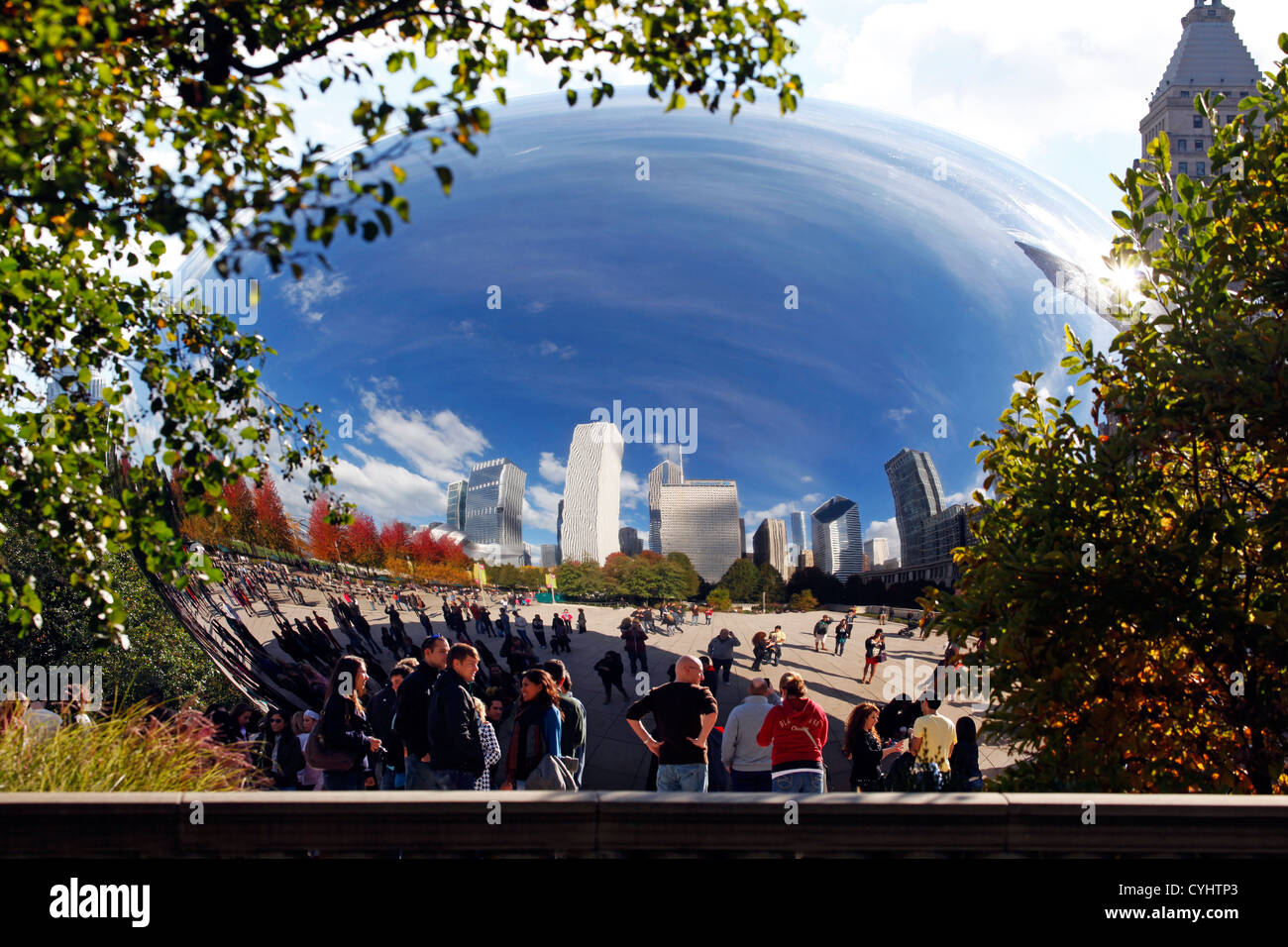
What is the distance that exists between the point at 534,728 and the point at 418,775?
1051mm

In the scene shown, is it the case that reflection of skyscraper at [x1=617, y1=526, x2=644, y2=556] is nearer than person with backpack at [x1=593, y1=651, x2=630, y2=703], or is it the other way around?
reflection of skyscraper at [x1=617, y1=526, x2=644, y2=556]

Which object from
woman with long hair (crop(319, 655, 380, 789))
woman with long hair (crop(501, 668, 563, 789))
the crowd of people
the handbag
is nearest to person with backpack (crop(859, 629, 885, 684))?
the crowd of people

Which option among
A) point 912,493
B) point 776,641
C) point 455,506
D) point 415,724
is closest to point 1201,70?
point 912,493

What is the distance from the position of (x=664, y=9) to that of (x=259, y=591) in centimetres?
573

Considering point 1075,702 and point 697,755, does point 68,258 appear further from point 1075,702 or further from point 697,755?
point 1075,702

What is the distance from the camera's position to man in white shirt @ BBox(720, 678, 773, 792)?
5285mm

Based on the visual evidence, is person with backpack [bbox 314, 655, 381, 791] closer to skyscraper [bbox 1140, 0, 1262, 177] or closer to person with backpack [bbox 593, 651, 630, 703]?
person with backpack [bbox 593, 651, 630, 703]

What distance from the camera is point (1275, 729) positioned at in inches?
171

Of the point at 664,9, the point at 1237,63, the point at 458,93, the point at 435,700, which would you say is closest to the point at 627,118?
the point at 664,9

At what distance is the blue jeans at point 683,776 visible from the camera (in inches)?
201

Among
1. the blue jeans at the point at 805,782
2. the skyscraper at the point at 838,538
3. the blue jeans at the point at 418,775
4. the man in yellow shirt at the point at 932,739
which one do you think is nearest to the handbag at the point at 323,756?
the blue jeans at the point at 418,775

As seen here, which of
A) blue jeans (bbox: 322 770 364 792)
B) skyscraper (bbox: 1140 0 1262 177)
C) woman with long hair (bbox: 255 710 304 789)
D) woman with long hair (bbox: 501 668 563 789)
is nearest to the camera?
woman with long hair (bbox: 501 668 563 789)

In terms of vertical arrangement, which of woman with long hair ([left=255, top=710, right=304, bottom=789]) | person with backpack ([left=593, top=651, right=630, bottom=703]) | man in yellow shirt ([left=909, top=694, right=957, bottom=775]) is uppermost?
person with backpack ([left=593, top=651, right=630, bottom=703])

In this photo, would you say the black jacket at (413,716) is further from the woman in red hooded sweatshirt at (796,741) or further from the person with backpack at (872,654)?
the person with backpack at (872,654)
